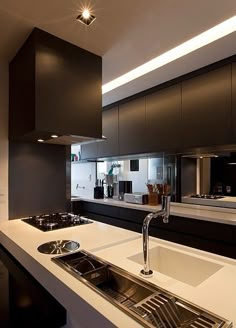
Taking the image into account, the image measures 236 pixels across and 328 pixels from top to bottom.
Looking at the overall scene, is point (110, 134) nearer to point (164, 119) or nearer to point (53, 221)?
point (164, 119)

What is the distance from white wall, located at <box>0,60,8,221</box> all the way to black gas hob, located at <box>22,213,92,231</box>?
0.77ft

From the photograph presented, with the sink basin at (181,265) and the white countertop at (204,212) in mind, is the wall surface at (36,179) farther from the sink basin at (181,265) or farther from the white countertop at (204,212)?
the sink basin at (181,265)

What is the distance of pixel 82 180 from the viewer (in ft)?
15.0

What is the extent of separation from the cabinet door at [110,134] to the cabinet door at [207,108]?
1.18 m

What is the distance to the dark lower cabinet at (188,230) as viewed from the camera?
198cm

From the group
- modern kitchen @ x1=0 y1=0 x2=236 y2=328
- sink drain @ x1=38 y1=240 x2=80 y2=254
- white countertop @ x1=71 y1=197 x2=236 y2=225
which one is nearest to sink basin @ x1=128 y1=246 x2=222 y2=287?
modern kitchen @ x1=0 y1=0 x2=236 y2=328

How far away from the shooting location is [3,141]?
6.64 feet

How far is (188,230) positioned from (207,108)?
4.06ft

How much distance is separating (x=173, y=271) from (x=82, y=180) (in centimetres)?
347

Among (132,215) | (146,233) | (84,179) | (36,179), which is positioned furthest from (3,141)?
(84,179)

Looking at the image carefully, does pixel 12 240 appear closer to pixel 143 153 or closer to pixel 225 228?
pixel 225 228

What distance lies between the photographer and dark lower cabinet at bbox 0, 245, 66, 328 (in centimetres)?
96

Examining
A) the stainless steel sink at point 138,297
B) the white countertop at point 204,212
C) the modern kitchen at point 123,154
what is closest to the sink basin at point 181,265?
the modern kitchen at point 123,154

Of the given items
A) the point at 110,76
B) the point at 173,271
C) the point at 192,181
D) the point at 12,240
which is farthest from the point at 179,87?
the point at 12,240
